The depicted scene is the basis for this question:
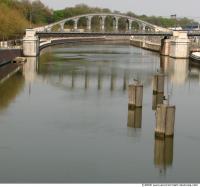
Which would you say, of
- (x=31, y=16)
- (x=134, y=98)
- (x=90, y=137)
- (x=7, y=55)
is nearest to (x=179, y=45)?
(x=7, y=55)

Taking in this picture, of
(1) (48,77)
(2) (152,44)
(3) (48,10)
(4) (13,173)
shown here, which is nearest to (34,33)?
(1) (48,77)

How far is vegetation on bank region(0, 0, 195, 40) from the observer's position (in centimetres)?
6953

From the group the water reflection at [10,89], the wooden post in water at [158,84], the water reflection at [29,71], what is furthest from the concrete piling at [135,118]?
the water reflection at [29,71]

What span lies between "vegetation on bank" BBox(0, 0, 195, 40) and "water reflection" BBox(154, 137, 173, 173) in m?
46.3

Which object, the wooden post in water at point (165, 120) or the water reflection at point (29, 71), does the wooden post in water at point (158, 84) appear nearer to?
the water reflection at point (29, 71)

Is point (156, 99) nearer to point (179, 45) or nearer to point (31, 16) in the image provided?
point (179, 45)

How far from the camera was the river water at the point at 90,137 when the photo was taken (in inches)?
672

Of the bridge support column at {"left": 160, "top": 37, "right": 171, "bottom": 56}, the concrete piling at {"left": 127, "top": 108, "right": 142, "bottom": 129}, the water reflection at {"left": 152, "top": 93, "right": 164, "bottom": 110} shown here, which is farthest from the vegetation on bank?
the concrete piling at {"left": 127, "top": 108, "right": 142, "bottom": 129}

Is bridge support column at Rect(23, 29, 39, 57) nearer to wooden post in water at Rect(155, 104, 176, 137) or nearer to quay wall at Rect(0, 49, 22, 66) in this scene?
quay wall at Rect(0, 49, 22, 66)

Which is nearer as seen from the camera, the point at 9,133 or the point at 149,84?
the point at 9,133

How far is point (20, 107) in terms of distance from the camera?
1094 inches

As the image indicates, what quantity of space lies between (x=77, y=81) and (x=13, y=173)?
23867 millimetres

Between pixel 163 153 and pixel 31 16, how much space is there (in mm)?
93073

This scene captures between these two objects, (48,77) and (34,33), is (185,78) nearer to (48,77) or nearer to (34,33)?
Answer: (48,77)
